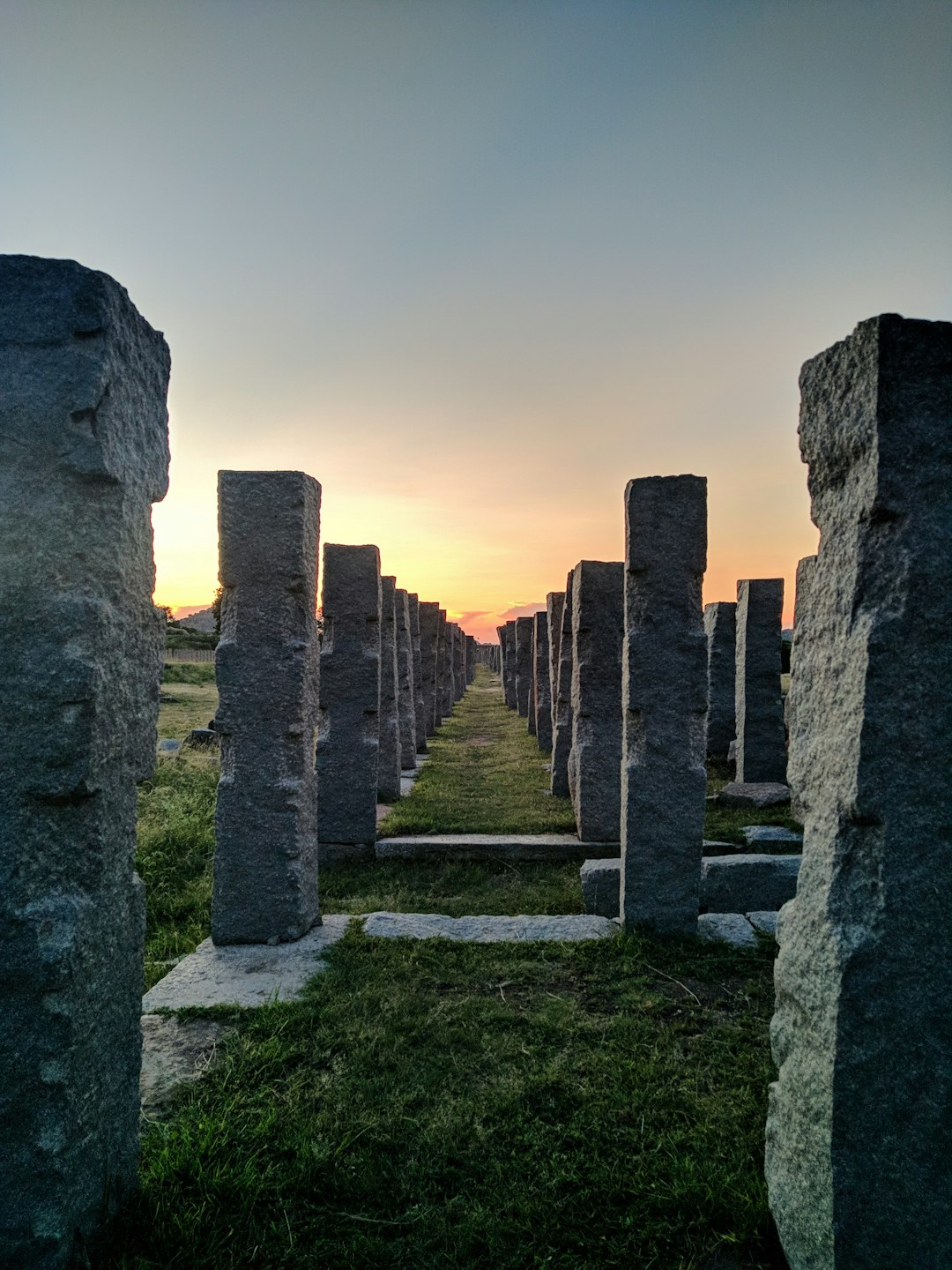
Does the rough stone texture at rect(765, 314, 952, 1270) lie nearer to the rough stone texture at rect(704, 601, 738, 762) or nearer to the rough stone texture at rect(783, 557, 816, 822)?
the rough stone texture at rect(783, 557, 816, 822)

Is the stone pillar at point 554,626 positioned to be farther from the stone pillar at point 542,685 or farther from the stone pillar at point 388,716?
the stone pillar at point 388,716

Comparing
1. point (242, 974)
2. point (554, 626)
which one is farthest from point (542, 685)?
point (242, 974)

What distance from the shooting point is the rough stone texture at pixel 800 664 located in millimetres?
2443

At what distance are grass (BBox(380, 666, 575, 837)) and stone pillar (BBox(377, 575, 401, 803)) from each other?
0.37 metres

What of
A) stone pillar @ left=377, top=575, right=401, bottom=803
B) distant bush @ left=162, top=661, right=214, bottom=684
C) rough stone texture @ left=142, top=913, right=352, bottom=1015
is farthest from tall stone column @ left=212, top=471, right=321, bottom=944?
distant bush @ left=162, top=661, right=214, bottom=684

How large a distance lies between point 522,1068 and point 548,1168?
0.72 meters

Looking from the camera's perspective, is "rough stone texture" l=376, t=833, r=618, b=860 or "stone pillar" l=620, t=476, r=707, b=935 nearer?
"stone pillar" l=620, t=476, r=707, b=935

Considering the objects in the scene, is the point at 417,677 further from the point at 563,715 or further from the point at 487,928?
the point at 487,928

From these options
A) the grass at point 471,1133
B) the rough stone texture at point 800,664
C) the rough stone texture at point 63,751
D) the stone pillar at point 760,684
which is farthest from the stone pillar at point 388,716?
the rough stone texture at point 800,664

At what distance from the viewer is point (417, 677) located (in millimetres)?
17438

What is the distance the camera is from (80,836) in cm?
230

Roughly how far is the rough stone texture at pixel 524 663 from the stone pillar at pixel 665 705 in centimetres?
1522

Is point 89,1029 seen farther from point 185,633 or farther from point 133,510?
point 185,633

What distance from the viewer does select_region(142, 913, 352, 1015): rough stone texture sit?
4.49m
